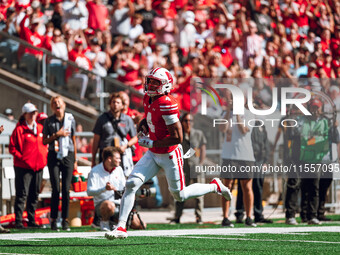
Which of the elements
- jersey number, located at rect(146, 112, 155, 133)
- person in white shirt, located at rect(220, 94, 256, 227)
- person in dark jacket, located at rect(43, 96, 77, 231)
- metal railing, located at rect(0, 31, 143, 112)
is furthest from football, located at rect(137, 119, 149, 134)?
metal railing, located at rect(0, 31, 143, 112)

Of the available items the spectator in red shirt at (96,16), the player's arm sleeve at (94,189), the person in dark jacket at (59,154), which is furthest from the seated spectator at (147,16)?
the player's arm sleeve at (94,189)

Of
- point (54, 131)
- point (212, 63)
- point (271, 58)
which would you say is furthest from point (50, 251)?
point (271, 58)

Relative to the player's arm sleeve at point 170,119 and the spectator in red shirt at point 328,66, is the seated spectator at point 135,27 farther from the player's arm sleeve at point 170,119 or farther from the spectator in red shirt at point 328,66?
the player's arm sleeve at point 170,119

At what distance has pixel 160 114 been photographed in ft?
31.9

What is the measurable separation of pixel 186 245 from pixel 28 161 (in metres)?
4.40

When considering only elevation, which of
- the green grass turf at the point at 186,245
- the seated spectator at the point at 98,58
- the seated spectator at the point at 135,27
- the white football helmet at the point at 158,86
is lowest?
the green grass turf at the point at 186,245

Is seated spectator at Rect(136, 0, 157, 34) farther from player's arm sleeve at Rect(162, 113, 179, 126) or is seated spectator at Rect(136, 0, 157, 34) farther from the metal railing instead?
player's arm sleeve at Rect(162, 113, 179, 126)

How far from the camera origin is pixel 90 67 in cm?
1792

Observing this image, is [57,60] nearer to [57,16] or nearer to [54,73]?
[54,73]

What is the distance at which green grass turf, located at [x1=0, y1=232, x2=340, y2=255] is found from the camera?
A: 29.6ft

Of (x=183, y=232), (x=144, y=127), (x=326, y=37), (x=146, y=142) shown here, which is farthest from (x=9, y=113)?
(x=326, y=37)

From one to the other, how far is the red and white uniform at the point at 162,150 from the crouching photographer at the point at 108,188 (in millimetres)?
2458

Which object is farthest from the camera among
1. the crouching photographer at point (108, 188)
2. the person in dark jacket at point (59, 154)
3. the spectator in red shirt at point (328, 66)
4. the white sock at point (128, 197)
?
the spectator in red shirt at point (328, 66)

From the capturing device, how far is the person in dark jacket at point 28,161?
43.8 feet
